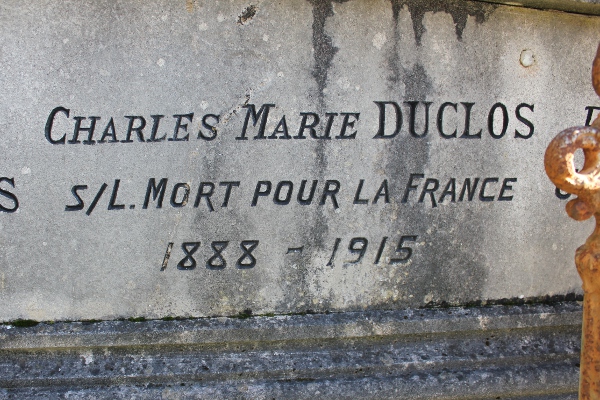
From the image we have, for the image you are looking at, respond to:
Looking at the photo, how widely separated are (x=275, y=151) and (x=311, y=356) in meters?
0.96

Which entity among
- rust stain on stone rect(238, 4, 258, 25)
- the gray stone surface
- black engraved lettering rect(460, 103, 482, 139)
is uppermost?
the gray stone surface

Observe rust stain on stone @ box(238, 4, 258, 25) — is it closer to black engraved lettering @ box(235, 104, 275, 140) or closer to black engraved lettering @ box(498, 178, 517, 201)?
black engraved lettering @ box(235, 104, 275, 140)

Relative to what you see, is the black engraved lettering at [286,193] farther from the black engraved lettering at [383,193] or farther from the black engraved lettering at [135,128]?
the black engraved lettering at [135,128]

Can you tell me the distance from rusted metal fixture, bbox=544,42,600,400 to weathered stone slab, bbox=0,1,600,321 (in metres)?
1.17

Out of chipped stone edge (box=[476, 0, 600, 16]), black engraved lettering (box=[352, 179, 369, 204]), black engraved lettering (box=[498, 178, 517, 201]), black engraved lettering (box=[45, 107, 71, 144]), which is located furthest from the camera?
black engraved lettering (box=[498, 178, 517, 201])

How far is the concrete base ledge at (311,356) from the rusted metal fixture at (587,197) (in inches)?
46.4

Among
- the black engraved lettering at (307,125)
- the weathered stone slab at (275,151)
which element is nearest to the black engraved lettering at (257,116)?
the weathered stone slab at (275,151)

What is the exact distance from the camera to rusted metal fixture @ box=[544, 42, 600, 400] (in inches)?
52.9

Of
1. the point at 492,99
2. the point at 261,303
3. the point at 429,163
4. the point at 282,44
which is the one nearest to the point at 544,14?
the point at 492,99

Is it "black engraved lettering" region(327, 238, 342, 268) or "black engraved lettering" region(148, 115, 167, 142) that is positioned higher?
"black engraved lettering" region(148, 115, 167, 142)

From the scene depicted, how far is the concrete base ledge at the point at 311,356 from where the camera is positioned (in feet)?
8.04

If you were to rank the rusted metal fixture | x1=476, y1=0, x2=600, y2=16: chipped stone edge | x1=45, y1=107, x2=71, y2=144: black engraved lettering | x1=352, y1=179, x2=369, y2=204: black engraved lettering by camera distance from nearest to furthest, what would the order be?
the rusted metal fixture < x1=45, y1=107, x2=71, y2=144: black engraved lettering < x1=476, y1=0, x2=600, y2=16: chipped stone edge < x1=352, y1=179, x2=369, y2=204: black engraved lettering

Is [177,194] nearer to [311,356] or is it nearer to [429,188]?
[311,356]

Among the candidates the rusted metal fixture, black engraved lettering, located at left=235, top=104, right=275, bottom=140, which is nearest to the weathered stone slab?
black engraved lettering, located at left=235, top=104, right=275, bottom=140
